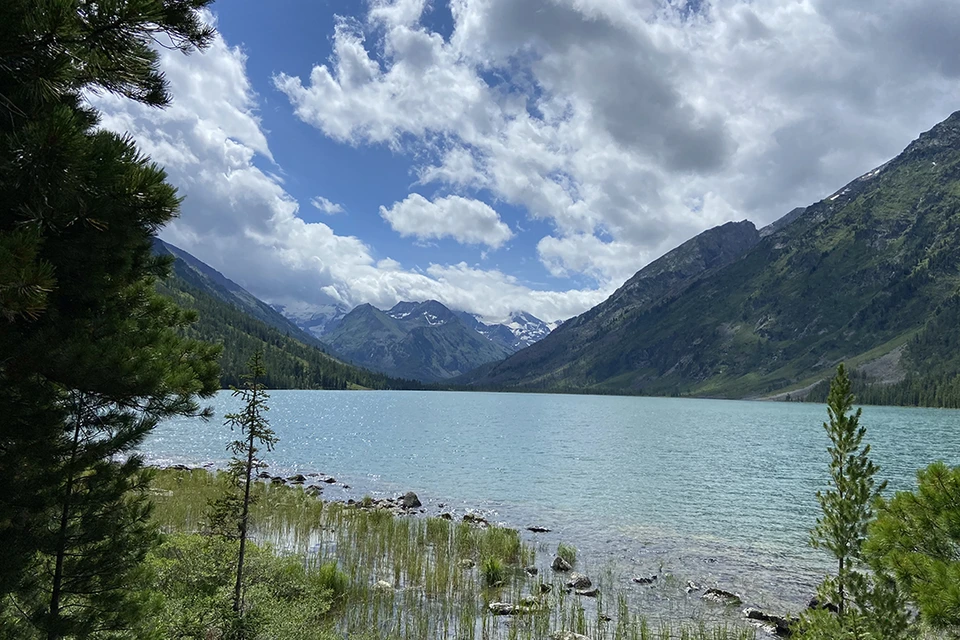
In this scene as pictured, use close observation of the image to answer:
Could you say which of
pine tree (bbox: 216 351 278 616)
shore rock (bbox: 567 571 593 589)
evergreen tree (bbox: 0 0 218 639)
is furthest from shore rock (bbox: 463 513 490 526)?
evergreen tree (bbox: 0 0 218 639)

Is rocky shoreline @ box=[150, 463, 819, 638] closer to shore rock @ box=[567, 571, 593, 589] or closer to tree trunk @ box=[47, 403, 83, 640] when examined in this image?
shore rock @ box=[567, 571, 593, 589]

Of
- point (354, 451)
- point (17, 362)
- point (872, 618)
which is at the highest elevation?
point (17, 362)

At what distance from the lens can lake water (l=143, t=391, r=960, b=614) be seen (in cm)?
2664

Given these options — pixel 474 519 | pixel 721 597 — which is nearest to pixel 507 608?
pixel 721 597

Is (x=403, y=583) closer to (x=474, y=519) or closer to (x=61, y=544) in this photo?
(x=474, y=519)

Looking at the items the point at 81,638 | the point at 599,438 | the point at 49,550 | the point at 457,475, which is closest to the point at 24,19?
the point at 49,550

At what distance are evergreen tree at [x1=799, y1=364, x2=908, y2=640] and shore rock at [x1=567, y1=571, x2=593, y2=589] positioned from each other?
1064cm

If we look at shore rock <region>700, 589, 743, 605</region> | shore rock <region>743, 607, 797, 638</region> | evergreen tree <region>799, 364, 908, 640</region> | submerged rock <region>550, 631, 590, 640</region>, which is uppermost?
evergreen tree <region>799, 364, 908, 640</region>

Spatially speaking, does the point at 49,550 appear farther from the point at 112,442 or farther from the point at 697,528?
the point at 697,528

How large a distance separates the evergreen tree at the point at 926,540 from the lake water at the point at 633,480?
439 inches

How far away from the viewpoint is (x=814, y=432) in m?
110

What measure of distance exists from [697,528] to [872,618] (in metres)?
27.4

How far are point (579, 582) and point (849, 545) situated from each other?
12.4 meters

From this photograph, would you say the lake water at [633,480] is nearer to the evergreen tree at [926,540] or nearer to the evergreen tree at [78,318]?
the evergreen tree at [78,318]
